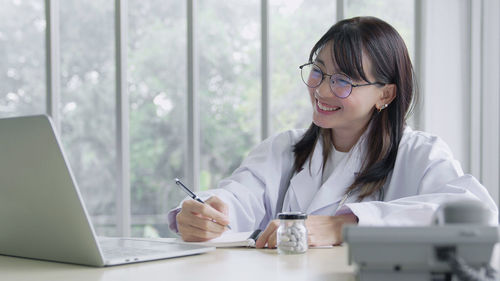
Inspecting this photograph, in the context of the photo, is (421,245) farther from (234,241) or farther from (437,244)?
(234,241)

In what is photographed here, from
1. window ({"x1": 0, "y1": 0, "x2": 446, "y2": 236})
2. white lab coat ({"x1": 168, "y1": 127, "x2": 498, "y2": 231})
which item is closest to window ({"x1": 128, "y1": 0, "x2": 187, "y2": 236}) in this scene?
window ({"x1": 0, "y1": 0, "x2": 446, "y2": 236})

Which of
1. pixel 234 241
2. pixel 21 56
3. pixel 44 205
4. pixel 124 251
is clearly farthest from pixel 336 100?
pixel 21 56

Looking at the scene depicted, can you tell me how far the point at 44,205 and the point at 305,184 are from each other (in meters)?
1.09

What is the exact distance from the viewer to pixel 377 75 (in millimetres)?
2014

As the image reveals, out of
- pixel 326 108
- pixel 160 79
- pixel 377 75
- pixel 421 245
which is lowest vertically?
pixel 421 245

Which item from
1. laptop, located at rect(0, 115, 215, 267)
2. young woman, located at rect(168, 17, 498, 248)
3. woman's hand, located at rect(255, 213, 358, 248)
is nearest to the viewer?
laptop, located at rect(0, 115, 215, 267)

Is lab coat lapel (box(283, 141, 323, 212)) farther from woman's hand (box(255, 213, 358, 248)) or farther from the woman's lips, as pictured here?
woman's hand (box(255, 213, 358, 248))

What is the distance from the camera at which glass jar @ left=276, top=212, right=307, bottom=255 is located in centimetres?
137

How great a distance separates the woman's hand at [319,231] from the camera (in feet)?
4.90

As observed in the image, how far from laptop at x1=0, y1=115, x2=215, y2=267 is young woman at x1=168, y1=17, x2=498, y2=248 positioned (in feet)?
1.80

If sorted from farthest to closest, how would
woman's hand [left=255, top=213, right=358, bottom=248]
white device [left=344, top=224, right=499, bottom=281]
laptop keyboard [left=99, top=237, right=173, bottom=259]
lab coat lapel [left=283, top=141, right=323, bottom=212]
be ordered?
lab coat lapel [left=283, top=141, right=323, bottom=212] → woman's hand [left=255, top=213, right=358, bottom=248] → laptop keyboard [left=99, top=237, right=173, bottom=259] → white device [left=344, top=224, right=499, bottom=281]

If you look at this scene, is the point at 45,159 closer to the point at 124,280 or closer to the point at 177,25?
the point at 124,280

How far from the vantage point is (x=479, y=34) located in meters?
3.11

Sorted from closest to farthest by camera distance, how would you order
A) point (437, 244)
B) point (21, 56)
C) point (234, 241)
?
point (437, 244), point (234, 241), point (21, 56)
